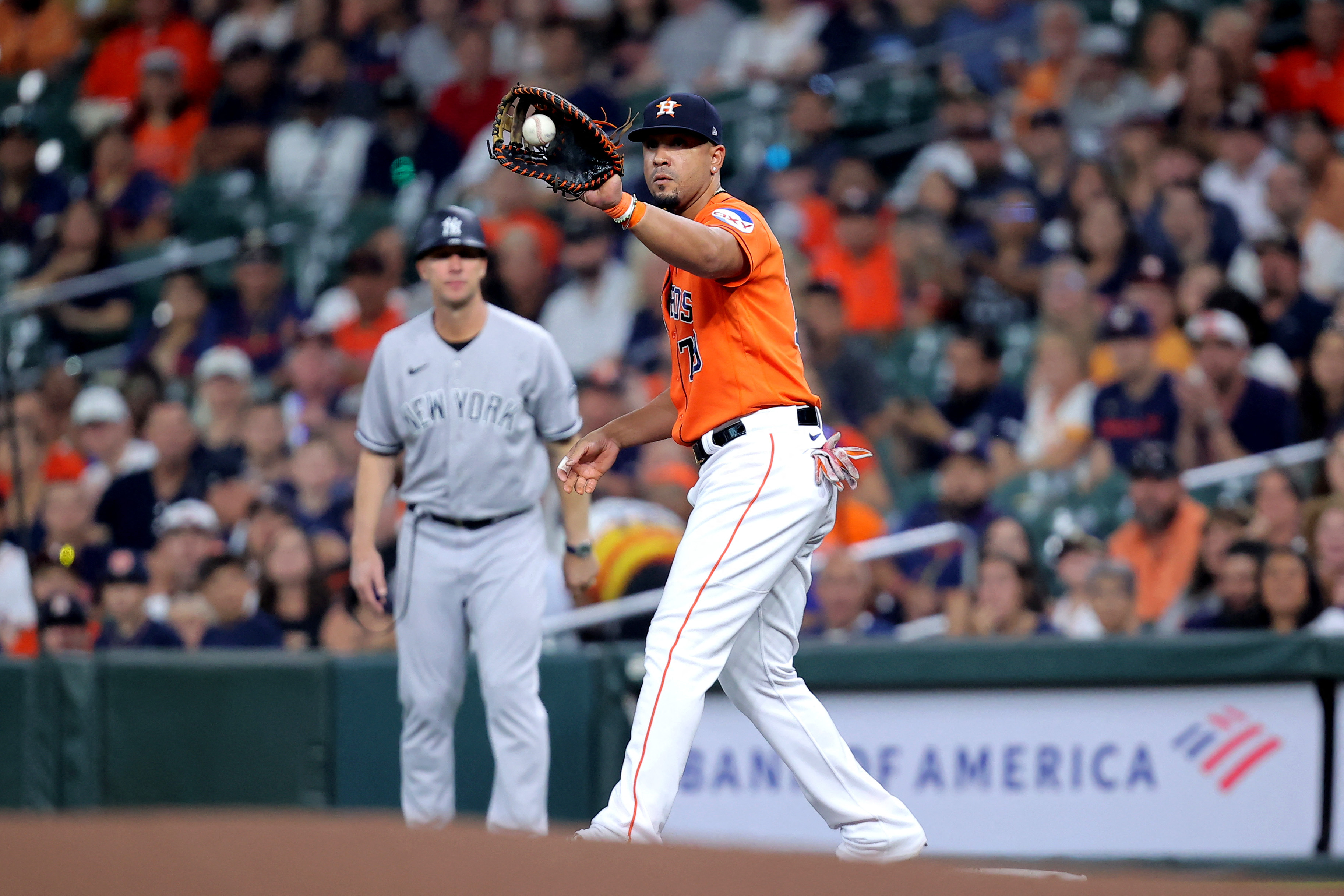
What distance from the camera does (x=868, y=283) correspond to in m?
8.69

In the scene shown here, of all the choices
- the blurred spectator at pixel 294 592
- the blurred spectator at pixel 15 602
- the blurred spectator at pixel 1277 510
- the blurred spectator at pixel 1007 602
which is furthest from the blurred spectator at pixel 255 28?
the blurred spectator at pixel 1277 510

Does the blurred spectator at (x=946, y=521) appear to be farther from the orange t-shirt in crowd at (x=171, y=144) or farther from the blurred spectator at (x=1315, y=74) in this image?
the orange t-shirt in crowd at (x=171, y=144)

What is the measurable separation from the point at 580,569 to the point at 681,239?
6.19 ft

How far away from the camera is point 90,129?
11953mm

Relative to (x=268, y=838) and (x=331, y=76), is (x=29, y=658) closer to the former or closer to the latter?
(x=268, y=838)

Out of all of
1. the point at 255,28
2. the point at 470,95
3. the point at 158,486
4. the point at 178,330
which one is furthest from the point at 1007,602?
the point at 255,28

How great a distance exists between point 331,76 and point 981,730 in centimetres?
768

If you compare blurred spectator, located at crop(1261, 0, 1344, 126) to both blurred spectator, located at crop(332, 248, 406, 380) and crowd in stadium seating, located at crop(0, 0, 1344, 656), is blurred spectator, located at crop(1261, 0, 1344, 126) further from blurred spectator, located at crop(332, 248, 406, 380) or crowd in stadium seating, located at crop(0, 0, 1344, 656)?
blurred spectator, located at crop(332, 248, 406, 380)

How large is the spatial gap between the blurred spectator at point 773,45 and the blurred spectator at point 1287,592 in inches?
201

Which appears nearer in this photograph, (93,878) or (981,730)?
(93,878)

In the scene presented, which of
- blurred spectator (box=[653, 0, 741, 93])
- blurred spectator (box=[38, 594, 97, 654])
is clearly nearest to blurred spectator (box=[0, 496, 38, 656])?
blurred spectator (box=[38, 594, 97, 654])

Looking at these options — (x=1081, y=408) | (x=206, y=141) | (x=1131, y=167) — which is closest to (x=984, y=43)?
(x=1131, y=167)

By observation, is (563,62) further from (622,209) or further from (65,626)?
(622,209)

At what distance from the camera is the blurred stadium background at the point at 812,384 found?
221 inches
